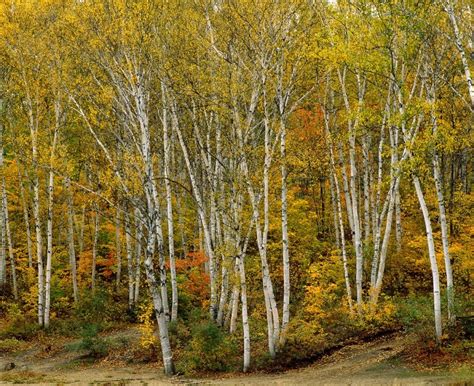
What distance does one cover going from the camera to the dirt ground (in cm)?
1064

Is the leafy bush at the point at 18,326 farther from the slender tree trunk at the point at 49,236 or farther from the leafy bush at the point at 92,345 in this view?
the leafy bush at the point at 92,345

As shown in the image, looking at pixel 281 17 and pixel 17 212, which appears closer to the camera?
pixel 281 17

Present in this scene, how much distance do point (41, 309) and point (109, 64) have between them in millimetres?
10708

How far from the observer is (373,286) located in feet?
47.9

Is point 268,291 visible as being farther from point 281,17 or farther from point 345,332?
point 281,17

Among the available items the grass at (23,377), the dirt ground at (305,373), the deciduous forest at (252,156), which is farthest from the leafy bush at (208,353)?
the grass at (23,377)

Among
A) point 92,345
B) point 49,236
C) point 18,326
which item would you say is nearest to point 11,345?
point 18,326

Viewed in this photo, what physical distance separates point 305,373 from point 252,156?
6129mm

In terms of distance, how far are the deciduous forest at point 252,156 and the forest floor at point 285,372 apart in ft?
1.57

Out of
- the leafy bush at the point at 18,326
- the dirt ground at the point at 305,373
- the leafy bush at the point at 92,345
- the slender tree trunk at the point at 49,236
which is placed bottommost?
the dirt ground at the point at 305,373

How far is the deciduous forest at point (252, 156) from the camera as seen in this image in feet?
40.6

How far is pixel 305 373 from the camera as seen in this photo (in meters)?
12.3

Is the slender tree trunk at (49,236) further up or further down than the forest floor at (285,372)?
further up

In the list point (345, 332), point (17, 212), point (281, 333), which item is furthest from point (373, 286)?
point (17, 212)
